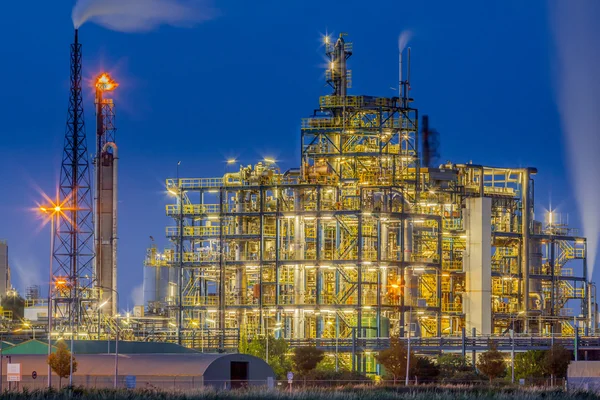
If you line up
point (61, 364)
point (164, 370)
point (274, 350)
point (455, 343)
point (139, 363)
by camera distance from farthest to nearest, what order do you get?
point (455, 343), point (274, 350), point (139, 363), point (61, 364), point (164, 370)

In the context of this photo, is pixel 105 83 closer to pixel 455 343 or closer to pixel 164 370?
pixel 455 343

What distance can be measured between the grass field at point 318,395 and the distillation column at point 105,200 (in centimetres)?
4104

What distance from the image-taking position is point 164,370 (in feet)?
228

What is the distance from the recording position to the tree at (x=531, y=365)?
266 ft

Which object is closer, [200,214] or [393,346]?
[393,346]

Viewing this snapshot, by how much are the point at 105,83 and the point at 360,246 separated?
925 inches

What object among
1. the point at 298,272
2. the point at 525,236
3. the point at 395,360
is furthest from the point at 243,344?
the point at 525,236

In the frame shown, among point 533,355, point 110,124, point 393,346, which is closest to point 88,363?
point 393,346

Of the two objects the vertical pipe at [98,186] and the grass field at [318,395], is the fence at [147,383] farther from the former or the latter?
the vertical pipe at [98,186]

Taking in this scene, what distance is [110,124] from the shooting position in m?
107

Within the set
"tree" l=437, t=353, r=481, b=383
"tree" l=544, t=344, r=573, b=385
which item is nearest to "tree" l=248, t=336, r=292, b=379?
"tree" l=437, t=353, r=481, b=383

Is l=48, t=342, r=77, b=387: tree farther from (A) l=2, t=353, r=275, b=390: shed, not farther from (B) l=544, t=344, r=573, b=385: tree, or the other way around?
(B) l=544, t=344, r=573, b=385: tree

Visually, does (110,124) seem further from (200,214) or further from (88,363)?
(88,363)

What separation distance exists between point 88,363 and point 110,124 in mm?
37094
